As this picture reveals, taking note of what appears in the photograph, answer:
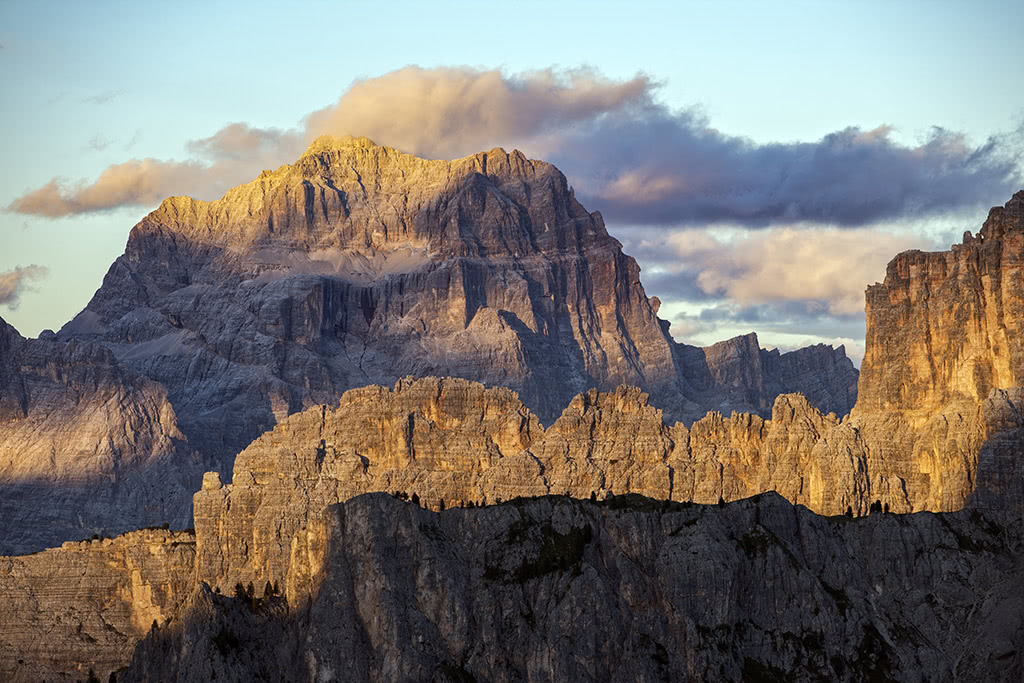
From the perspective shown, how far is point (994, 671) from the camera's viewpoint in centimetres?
13762

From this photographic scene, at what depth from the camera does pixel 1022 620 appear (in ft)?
449

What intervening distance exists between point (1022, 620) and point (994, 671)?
3954 millimetres
